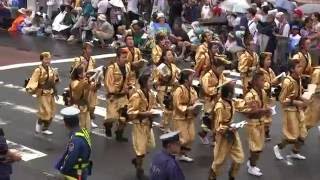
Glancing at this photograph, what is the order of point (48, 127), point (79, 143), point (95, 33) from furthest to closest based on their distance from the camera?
point (95, 33) < point (48, 127) < point (79, 143)

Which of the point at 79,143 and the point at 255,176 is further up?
the point at 79,143

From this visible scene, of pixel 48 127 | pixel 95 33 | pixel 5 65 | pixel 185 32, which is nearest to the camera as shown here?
pixel 48 127

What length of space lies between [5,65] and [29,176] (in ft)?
33.2

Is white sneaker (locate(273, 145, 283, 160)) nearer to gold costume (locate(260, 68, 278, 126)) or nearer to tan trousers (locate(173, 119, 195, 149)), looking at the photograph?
gold costume (locate(260, 68, 278, 126))

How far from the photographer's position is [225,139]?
11086 millimetres

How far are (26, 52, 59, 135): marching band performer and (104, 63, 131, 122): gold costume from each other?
118cm

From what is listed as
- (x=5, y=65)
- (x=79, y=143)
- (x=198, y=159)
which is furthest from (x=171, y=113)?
(x=5, y=65)

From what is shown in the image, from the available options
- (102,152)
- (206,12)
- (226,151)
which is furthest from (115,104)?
(206,12)

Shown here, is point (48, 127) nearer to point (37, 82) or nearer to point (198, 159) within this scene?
point (37, 82)

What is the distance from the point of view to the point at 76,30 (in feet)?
85.8

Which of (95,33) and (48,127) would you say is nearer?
(48,127)

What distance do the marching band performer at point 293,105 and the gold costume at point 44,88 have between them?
4.65m

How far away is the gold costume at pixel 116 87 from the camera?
13.6 metres

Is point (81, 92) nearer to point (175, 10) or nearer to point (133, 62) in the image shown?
point (133, 62)
